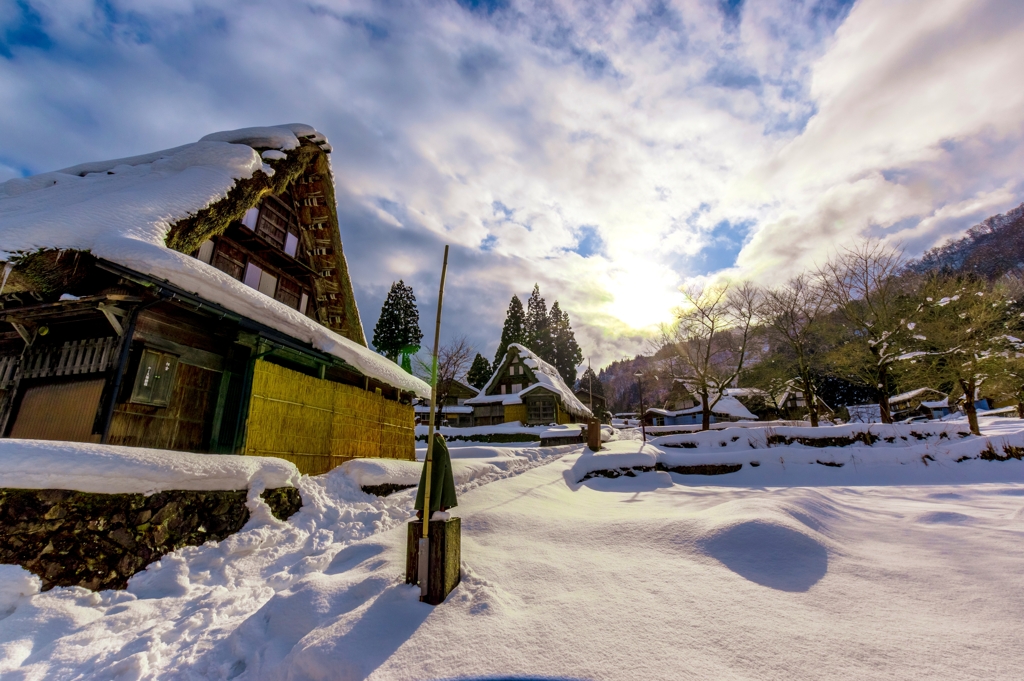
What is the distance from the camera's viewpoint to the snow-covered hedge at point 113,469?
438cm

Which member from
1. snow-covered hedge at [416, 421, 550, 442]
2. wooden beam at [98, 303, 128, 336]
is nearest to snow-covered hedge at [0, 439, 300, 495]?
wooden beam at [98, 303, 128, 336]

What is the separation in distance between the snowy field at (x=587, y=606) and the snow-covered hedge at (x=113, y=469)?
837mm

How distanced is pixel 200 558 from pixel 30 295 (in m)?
5.74

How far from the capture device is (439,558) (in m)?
3.78

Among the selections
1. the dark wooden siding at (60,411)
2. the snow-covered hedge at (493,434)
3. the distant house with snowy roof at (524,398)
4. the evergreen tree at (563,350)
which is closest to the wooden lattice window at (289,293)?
the dark wooden siding at (60,411)

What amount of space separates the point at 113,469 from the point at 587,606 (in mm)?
5690

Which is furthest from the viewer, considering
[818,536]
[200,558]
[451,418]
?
[451,418]

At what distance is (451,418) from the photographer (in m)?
37.7

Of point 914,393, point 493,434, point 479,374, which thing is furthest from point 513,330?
point 914,393

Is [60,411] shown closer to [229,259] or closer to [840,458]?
[229,259]

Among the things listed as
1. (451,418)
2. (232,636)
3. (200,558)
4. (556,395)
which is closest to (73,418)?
(200,558)

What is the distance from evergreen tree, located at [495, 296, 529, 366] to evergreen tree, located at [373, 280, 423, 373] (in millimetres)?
10400

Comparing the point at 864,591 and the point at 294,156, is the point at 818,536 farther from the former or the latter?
the point at 294,156

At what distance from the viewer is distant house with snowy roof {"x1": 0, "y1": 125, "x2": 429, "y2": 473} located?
21.5 feet
